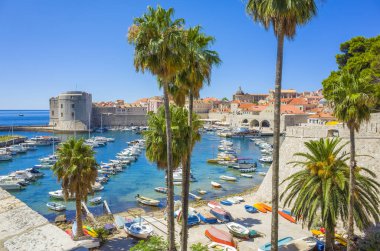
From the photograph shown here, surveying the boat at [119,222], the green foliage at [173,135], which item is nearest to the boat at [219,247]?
the green foliage at [173,135]

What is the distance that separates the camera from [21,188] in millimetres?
38594

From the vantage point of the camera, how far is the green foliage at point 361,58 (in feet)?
82.2

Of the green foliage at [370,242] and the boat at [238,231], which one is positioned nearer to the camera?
the green foliage at [370,242]

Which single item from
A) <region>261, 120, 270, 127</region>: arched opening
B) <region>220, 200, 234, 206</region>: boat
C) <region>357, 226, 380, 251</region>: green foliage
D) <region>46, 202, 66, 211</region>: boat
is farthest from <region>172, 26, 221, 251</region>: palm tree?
<region>261, 120, 270, 127</region>: arched opening

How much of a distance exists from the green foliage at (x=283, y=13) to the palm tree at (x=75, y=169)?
38.5 ft

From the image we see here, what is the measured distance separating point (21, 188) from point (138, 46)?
1375 inches

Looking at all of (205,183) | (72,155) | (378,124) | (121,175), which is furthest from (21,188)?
(378,124)

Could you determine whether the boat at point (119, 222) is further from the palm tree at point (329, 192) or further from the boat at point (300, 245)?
the palm tree at point (329, 192)

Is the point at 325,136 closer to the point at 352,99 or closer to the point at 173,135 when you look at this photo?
the point at 352,99

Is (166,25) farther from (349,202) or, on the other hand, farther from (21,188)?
(21,188)

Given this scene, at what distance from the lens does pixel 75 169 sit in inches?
651

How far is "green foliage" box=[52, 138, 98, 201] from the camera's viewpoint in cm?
1669

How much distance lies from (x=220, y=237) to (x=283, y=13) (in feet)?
42.9

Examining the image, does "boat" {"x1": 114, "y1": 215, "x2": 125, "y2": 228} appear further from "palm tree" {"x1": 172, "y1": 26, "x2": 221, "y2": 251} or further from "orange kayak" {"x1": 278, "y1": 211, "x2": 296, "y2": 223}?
"orange kayak" {"x1": 278, "y1": 211, "x2": 296, "y2": 223}
